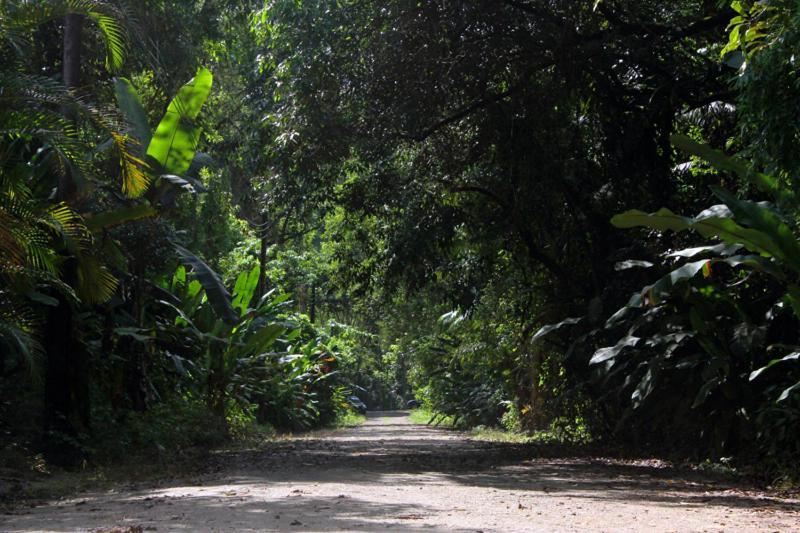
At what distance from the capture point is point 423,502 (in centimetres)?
821

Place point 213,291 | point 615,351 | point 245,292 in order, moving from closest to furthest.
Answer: point 615,351, point 213,291, point 245,292

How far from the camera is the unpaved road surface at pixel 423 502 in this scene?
6.75 metres

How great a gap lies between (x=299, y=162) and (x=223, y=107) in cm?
824

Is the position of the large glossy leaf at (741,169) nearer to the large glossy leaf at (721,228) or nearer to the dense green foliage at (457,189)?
the dense green foliage at (457,189)

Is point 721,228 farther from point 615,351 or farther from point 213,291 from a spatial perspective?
point 213,291

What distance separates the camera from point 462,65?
13.0 m

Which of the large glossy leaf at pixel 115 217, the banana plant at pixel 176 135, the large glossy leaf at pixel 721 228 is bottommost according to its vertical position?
the large glossy leaf at pixel 721 228

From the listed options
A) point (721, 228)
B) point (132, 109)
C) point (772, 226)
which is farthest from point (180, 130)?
point (772, 226)

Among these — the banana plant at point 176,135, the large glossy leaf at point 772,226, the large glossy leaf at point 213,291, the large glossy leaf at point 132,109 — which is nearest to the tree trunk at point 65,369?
the large glossy leaf at point 132,109

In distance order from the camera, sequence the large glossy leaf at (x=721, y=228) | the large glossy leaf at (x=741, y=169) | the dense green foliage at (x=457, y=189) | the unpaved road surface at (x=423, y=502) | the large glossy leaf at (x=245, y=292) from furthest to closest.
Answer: the large glossy leaf at (x=245, y=292) → the dense green foliage at (x=457, y=189) → the large glossy leaf at (x=721, y=228) → the large glossy leaf at (x=741, y=169) → the unpaved road surface at (x=423, y=502)

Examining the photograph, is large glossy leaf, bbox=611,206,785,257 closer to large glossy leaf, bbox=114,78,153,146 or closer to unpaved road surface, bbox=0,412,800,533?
unpaved road surface, bbox=0,412,800,533

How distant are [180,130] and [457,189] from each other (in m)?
4.67

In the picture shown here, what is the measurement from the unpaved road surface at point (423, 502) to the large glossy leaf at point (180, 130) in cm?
470

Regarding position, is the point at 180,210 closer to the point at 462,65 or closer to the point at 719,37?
the point at 462,65
